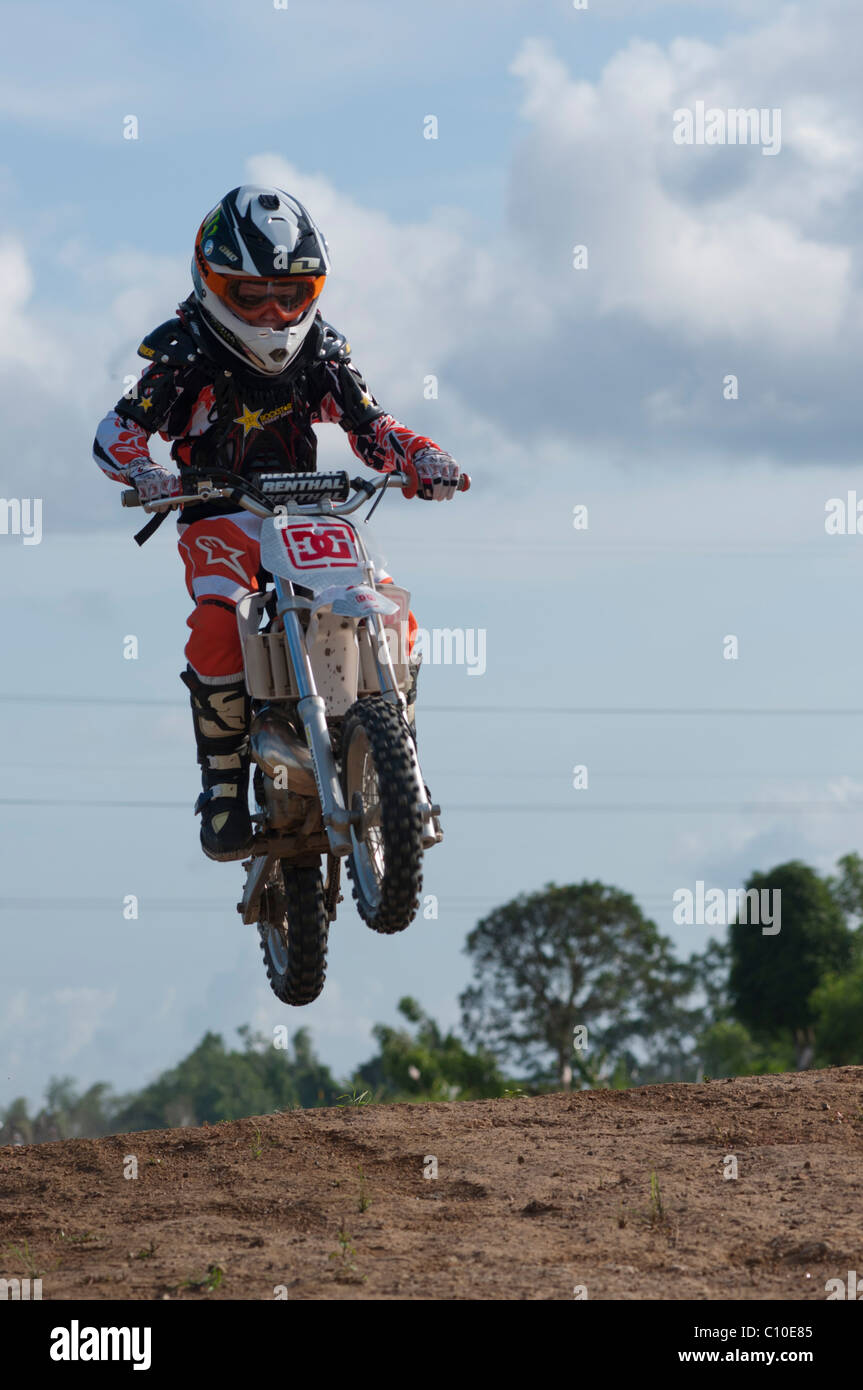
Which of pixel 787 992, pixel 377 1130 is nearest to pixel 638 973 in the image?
pixel 787 992

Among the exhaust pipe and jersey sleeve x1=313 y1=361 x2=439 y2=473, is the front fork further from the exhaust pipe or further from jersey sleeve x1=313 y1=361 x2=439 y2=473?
jersey sleeve x1=313 y1=361 x2=439 y2=473

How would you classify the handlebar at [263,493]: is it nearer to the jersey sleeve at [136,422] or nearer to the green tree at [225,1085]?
the jersey sleeve at [136,422]

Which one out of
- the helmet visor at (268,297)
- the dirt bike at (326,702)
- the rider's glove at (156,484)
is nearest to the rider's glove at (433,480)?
the dirt bike at (326,702)

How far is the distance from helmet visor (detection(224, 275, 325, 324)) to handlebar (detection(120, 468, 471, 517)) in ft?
3.18

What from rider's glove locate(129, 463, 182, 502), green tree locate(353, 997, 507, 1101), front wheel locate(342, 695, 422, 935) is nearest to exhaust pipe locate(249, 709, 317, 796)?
front wheel locate(342, 695, 422, 935)

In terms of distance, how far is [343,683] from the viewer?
9391mm

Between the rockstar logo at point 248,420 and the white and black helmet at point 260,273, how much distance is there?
0.29 m

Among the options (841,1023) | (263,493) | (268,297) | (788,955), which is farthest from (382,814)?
(788,955)
